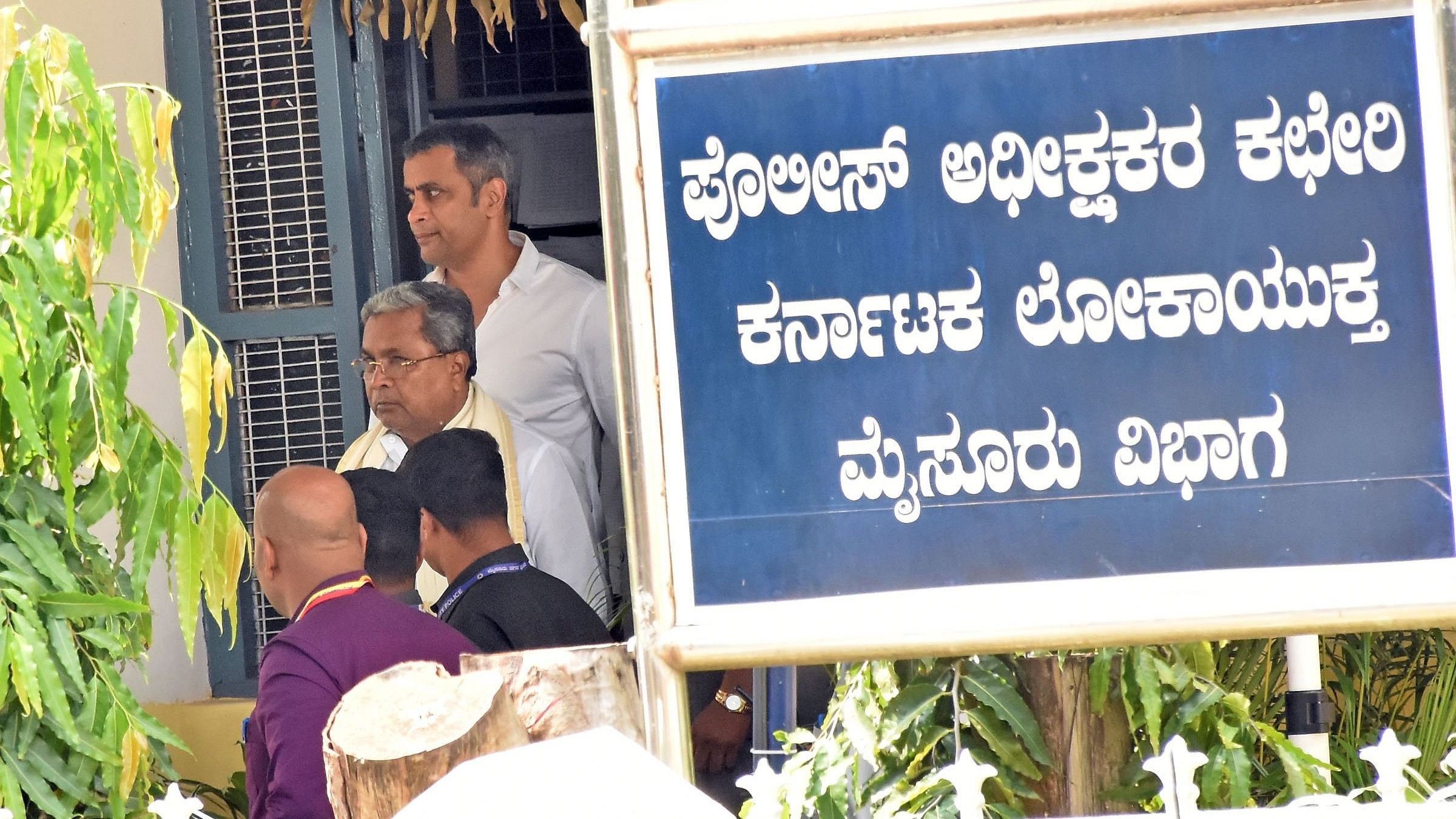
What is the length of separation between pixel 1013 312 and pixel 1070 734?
0.78 meters

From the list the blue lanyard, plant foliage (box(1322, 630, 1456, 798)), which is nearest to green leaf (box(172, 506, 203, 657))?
the blue lanyard

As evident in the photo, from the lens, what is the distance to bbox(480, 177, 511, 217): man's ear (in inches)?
150

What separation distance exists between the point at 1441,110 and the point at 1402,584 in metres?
0.46

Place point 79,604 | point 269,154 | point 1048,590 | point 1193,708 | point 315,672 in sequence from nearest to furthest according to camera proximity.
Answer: point 1048,590
point 1193,708
point 79,604
point 315,672
point 269,154

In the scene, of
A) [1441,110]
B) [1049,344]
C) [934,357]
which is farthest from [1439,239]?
[934,357]

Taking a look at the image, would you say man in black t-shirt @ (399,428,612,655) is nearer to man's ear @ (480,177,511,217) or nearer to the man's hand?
the man's hand

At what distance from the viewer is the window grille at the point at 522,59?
4.13 meters

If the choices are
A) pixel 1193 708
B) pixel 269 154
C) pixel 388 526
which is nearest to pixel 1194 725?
pixel 1193 708

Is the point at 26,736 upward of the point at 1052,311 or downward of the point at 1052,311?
downward

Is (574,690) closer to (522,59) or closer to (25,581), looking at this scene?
(25,581)

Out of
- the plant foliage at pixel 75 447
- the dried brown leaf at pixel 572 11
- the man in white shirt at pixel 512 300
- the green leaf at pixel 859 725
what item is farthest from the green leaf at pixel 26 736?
the dried brown leaf at pixel 572 11

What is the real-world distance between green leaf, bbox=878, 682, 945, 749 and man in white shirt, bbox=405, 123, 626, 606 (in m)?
1.81

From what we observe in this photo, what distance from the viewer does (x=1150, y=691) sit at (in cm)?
205

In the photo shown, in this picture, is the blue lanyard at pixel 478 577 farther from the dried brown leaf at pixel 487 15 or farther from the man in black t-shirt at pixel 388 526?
the dried brown leaf at pixel 487 15
